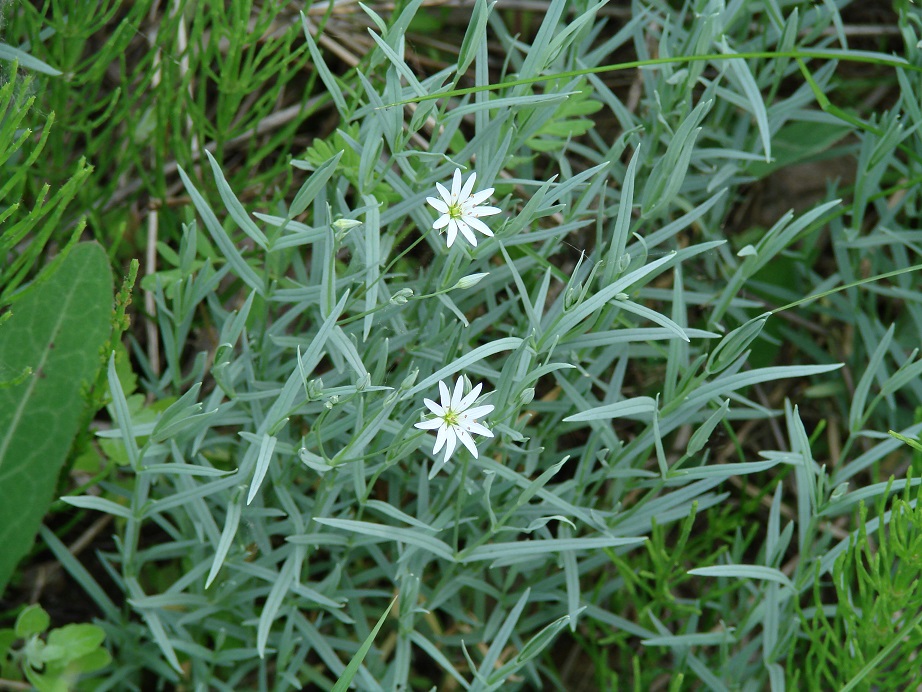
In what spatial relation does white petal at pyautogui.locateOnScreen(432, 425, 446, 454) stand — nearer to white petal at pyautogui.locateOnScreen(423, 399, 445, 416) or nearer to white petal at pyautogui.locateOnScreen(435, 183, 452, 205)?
white petal at pyautogui.locateOnScreen(423, 399, 445, 416)

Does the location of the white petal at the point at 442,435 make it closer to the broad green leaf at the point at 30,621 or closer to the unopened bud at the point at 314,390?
the unopened bud at the point at 314,390

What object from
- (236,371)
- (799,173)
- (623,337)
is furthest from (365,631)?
(799,173)

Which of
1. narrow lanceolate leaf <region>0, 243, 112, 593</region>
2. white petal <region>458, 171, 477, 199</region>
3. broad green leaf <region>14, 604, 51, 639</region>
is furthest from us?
narrow lanceolate leaf <region>0, 243, 112, 593</region>

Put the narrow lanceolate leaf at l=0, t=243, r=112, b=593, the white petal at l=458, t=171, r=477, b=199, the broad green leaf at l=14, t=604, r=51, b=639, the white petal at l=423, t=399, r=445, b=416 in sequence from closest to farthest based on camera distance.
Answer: the white petal at l=423, t=399, r=445, b=416, the white petal at l=458, t=171, r=477, b=199, the broad green leaf at l=14, t=604, r=51, b=639, the narrow lanceolate leaf at l=0, t=243, r=112, b=593

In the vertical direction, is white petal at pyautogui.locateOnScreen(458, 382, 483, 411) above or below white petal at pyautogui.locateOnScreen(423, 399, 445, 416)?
below

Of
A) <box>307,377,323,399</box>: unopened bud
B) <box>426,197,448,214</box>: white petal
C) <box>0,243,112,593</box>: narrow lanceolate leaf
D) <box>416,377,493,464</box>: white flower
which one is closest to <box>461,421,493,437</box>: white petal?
<box>416,377,493,464</box>: white flower

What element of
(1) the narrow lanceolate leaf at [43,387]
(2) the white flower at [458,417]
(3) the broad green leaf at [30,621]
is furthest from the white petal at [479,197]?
(3) the broad green leaf at [30,621]

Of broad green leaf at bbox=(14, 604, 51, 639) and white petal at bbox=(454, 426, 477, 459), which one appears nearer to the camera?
white petal at bbox=(454, 426, 477, 459)

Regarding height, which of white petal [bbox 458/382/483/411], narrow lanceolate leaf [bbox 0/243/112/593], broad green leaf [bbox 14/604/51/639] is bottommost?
broad green leaf [bbox 14/604/51/639]

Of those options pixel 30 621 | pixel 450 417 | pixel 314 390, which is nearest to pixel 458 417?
pixel 450 417
